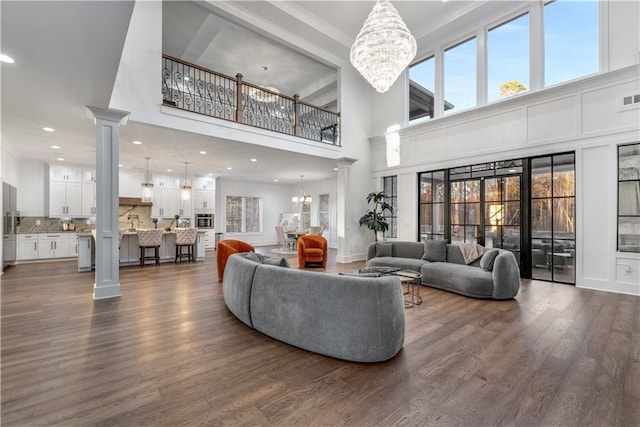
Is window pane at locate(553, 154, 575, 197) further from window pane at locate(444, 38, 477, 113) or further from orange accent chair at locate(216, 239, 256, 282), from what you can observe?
orange accent chair at locate(216, 239, 256, 282)

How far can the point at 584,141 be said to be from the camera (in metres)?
5.01

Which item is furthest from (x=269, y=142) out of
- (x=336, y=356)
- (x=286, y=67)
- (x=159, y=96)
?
(x=336, y=356)

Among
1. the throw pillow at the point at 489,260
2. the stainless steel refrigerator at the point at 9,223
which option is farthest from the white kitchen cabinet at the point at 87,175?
the throw pillow at the point at 489,260

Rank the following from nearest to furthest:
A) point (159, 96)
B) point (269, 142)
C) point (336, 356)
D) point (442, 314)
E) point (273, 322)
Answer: point (336, 356)
point (273, 322)
point (442, 314)
point (159, 96)
point (269, 142)

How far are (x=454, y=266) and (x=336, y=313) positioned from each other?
3.31 m

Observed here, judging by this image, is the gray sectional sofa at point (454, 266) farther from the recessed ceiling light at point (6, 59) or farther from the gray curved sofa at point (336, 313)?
the recessed ceiling light at point (6, 59)

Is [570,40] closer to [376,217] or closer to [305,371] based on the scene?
[376,217]

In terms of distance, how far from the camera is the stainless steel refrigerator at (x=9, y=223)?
6.29m

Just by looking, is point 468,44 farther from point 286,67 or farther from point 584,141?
point 286,67

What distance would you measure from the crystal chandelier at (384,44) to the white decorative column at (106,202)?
3.94 metres

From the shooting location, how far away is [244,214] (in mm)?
12500

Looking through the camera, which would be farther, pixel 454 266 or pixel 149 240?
pixel 149 240

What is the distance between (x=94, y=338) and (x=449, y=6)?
8.60m

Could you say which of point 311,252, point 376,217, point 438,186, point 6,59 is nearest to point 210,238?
point 311,252
